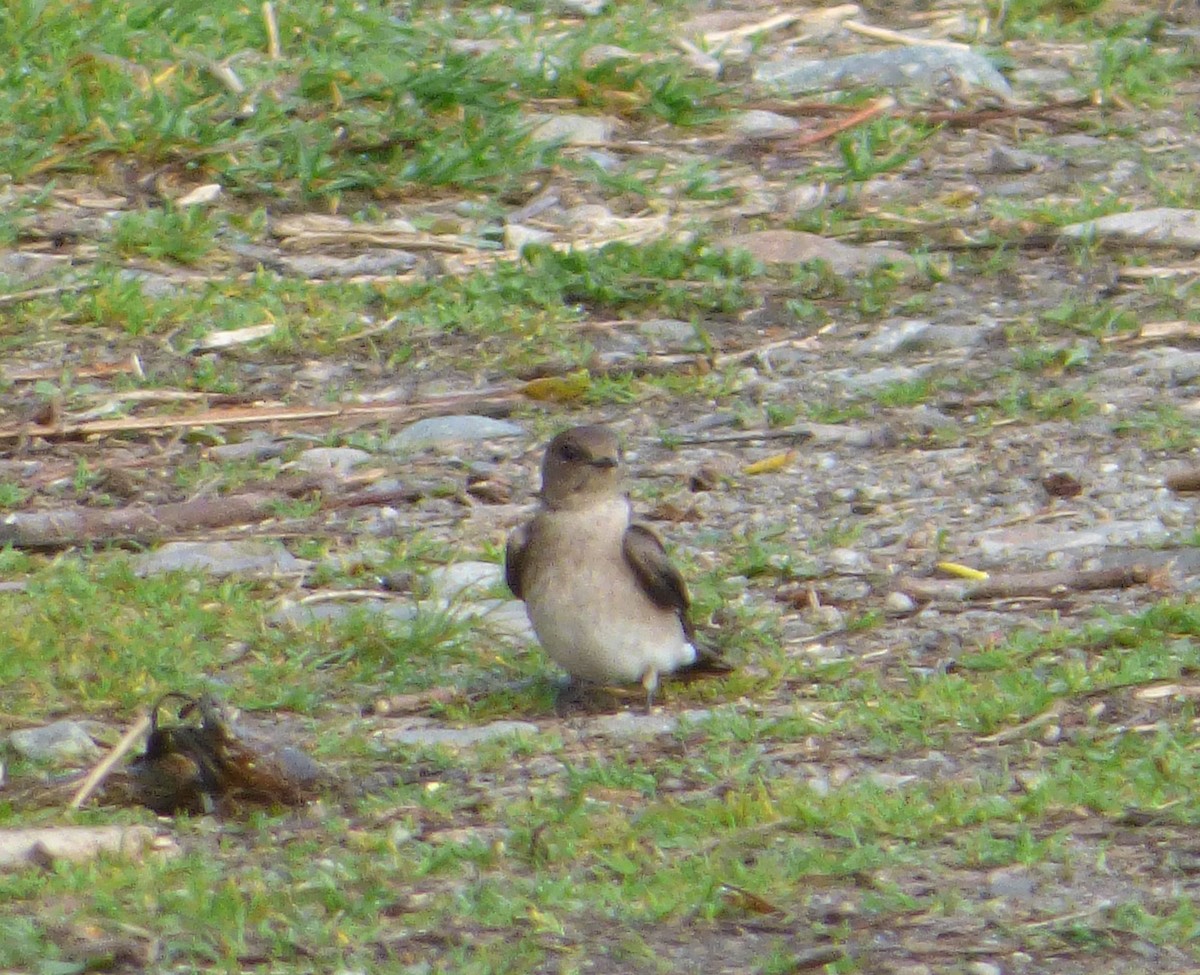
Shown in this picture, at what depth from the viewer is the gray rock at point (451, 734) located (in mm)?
5414

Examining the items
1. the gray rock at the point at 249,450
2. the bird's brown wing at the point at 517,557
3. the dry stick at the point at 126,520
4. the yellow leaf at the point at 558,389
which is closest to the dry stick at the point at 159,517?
the dry stick at the point at 126,520

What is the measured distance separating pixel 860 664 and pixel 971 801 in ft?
3.72

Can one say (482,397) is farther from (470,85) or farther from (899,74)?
(899,74)

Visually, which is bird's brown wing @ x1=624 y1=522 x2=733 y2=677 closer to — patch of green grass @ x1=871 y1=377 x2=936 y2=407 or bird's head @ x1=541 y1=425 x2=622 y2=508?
bird's head @ x1=541 y1=425 x2=622 y2=508

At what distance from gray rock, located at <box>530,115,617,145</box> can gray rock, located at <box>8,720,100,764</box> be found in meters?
5.15

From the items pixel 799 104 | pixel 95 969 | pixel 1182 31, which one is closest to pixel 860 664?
pixel 95 969

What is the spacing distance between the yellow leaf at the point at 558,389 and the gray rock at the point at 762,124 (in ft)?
9.22

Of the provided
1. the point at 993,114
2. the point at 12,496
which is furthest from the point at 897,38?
the point at 12,496

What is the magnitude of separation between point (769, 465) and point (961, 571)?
43.2 inches

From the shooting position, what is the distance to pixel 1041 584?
6266mm

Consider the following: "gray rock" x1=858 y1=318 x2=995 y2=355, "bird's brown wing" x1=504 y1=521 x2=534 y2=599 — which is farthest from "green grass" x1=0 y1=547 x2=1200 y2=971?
"gray rock" x1=858 y1=318 x2=995 y2=355

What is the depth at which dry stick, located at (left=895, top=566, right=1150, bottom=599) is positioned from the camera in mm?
6246

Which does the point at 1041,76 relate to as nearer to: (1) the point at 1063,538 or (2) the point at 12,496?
(1) the point at 1063,538

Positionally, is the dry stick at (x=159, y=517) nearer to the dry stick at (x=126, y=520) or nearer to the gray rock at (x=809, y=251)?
the dry stick at (x=126, y=520)
